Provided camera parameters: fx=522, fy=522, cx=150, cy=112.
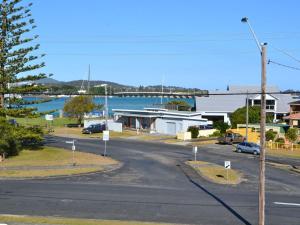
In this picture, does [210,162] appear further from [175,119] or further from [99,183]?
[175,119]

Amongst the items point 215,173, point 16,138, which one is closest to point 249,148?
point 215,173

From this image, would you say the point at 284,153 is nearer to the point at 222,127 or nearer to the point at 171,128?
the point at 222,127

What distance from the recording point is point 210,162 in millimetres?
48844

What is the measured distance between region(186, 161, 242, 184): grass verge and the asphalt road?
713 millimetres

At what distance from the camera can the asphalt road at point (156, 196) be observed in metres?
24.3

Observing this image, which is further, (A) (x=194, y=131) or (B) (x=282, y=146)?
(A) (x=194, y=131)

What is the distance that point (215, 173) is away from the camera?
133 ft

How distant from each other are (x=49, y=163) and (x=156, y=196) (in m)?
17.6

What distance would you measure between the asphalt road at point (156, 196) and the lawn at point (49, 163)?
2180 mm

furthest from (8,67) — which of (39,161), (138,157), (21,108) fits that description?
(138,157)

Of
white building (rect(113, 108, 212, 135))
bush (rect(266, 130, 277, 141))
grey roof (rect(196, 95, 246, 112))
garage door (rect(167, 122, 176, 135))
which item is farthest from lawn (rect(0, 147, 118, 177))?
grey roof (rect(196, 95, 246, 112))

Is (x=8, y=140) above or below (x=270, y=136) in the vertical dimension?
below

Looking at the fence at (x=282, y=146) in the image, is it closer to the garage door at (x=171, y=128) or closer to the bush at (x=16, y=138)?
the garage door at (x=171, y=128)

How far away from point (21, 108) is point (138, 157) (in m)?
12.6
